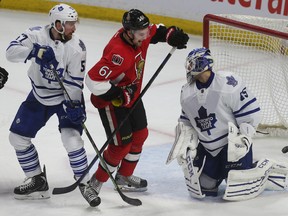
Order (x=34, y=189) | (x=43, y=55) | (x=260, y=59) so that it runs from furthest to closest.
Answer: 1. (x=260, y=59)
2. (x=34, y=189)
3. (x=43, y=55)

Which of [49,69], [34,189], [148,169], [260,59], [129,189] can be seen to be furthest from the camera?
[260,59]

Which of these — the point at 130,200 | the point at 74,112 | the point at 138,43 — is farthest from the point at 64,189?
the point at 138,43

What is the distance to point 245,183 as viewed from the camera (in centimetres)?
404

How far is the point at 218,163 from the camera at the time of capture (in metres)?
4.13

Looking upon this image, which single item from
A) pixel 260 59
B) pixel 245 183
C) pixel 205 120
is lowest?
A: pixel 245 183

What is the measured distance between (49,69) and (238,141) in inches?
38.2

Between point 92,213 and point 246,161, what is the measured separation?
0.81m

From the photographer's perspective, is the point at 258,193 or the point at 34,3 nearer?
the point at 258,193

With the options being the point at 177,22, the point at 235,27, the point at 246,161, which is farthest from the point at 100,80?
the point at 177,22

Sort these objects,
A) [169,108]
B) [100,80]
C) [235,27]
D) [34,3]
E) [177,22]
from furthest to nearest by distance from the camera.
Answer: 1. [34,3]
2. [177,22]
3. [169,108]
4. [235,27]
5. [100,80]

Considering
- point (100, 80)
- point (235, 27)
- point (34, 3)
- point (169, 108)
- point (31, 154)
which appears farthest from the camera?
point (34, 3)

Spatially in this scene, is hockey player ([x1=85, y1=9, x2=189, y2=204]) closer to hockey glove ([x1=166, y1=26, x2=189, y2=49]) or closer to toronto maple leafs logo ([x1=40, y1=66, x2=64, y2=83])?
hockey glove ([x1=166, y1=26, x2=189, y2=49])

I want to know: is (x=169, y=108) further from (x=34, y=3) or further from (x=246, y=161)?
(x=34, y=3)

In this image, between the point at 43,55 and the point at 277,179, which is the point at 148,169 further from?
the point at 43,55
